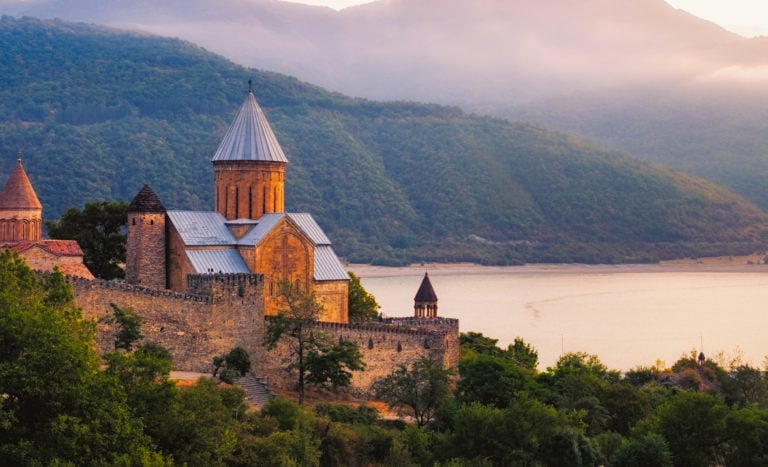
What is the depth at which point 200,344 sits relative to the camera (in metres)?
23.0

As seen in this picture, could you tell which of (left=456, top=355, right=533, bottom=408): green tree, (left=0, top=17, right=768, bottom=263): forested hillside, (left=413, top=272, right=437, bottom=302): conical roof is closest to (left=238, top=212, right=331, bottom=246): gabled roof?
(left=413, top=272, right=437, bottom=302): conical roof

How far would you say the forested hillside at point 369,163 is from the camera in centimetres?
8125

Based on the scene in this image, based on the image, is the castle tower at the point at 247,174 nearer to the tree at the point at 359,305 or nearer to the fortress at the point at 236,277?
the fortress at the point at 236,277

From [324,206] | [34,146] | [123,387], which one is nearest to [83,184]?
[34,146]

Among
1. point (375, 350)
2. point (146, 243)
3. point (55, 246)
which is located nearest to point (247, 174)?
point (146, 243)

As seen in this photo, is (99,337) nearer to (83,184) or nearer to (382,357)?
(382,357)

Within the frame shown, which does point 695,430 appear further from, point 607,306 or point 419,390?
point 607,306

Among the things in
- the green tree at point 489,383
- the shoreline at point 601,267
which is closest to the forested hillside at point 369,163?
the shoreline at point 601,267

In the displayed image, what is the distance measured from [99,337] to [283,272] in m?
6.76

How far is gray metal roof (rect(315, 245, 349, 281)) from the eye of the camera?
1125 inches

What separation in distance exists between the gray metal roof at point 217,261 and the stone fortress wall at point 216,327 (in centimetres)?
227

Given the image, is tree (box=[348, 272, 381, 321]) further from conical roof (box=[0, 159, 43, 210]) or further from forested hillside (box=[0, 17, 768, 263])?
forested hillside (box=[0, 17, 768, 263])

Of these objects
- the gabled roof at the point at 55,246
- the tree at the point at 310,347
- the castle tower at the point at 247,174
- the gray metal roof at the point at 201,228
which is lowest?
the tree at the point at 310,347

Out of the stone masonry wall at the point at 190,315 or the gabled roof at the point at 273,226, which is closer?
the stone masonry wall at the point at 190,315
